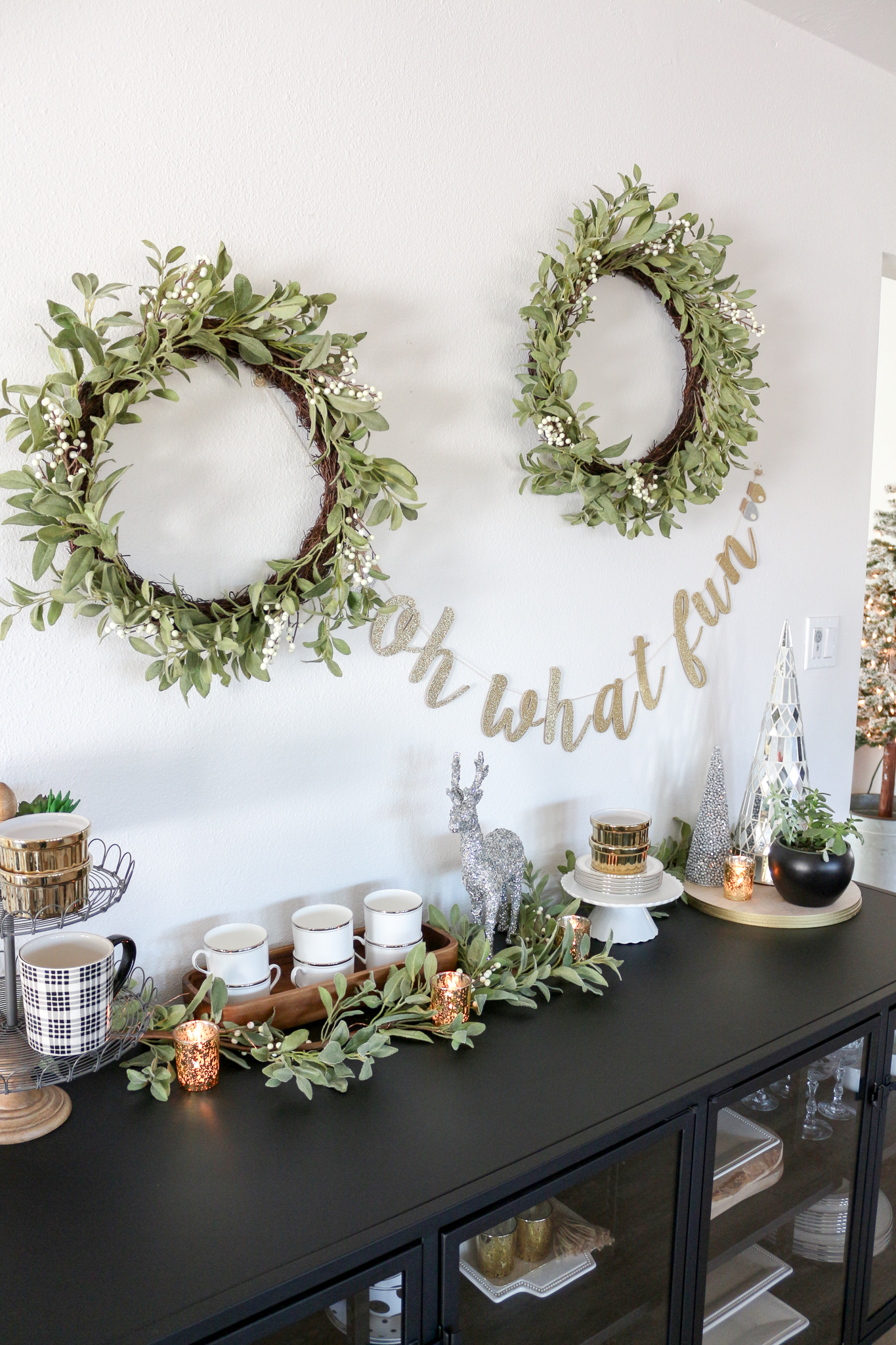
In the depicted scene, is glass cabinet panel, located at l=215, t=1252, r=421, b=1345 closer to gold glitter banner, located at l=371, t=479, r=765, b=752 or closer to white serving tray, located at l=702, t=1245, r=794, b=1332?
white serving tray, located at l=702, t=1245, r=794, b=1332

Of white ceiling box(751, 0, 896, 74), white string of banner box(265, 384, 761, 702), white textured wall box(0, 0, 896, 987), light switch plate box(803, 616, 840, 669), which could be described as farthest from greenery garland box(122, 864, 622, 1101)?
white ceiling box(751, 0, 896, 74)

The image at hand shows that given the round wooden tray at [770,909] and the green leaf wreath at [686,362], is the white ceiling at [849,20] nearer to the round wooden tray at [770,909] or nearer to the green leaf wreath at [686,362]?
the green leaf wreath at [686,362]

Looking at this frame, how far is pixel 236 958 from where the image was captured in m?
1.31

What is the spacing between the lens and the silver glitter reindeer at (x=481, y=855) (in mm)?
1468

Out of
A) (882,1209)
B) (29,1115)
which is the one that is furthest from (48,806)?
(882,1209)

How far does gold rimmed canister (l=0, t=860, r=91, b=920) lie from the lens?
42.7 inches

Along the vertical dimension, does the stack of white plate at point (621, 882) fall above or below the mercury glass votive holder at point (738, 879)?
above

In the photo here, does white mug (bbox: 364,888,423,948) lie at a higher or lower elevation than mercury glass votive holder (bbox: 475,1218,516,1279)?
higher

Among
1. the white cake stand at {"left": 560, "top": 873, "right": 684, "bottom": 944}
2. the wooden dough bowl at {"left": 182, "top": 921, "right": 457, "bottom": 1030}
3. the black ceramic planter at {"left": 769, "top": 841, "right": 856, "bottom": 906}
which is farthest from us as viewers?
the black ceramic planter at {"left": 769, "top": 841, "right": 856, "bottom": 906}

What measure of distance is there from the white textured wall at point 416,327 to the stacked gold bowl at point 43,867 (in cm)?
15

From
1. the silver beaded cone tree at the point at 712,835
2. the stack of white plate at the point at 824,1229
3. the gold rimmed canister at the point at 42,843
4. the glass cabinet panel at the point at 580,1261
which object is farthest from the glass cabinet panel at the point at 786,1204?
the gold rimmed canister at the point at 42,843

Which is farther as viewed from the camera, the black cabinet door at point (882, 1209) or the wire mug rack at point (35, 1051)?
the black cabinet door at point (882, 1209)

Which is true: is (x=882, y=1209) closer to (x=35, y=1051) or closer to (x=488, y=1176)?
→ (x=488, y=1176)

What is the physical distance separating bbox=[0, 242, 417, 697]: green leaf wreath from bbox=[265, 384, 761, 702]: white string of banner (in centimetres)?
3
